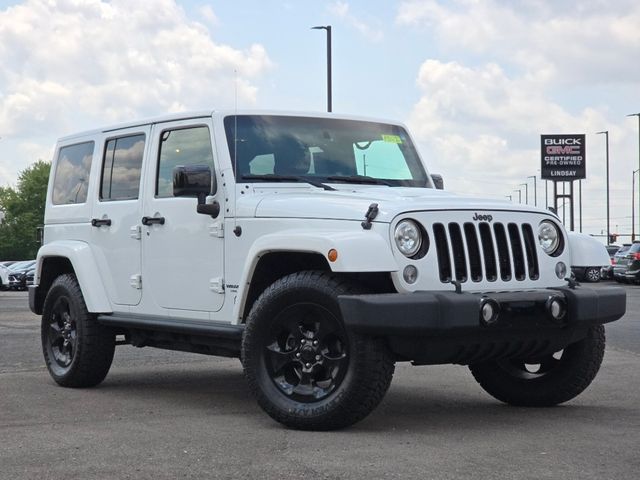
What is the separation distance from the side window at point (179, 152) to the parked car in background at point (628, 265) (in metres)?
31.7

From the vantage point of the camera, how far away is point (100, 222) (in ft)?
30.4

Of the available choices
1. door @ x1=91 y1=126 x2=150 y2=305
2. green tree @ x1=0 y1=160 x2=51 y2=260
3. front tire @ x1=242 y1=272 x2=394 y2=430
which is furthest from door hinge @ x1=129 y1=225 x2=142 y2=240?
green tree @ x1=0 y1=160 x2=51 y2=260

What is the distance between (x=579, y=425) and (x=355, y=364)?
63.4 inches

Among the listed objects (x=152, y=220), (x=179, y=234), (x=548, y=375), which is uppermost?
(x=152, y=220)

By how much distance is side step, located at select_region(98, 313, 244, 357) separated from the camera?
25.2 feet

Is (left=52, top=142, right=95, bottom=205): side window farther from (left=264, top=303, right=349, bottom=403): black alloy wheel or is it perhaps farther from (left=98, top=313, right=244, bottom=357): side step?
(left=264, top=303, right=349, bottom=403): black alloy wheel

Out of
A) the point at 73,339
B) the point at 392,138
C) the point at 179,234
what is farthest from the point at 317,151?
the point at 73,339

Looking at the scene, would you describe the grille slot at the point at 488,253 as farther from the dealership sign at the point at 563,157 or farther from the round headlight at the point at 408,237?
the dealership sign at the point at 563,157

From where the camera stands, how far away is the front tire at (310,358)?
6.58 m

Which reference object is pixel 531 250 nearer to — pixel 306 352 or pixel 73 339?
pixel 306 352

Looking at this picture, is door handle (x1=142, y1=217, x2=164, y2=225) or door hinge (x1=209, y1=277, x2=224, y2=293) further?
door handle (x1=142, y1=217, x2=164, y2=225)

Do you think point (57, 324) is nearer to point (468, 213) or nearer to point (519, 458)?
point (468, 213)

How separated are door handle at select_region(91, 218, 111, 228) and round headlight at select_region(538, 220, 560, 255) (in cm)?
359

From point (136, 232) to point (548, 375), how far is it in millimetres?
3289
